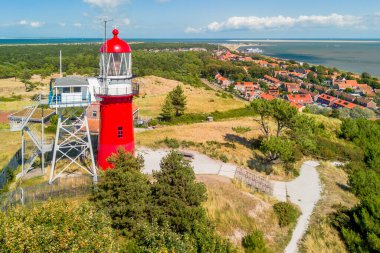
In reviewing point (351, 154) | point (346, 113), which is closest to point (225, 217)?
point (351, 154)

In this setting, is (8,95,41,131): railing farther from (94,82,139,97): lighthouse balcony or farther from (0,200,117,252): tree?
(0,200,117,252): tree

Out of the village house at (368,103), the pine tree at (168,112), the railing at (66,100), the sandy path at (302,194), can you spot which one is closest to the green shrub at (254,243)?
the sandy path at (302,194)

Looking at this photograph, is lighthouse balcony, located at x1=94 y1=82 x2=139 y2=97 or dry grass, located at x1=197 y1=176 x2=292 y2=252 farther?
lighthouse balcony, located at x1=94 y1=82 x2=139 y2=97

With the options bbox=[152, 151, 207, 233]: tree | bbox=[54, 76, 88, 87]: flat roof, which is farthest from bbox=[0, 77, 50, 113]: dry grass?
bbox=[152, 151, 207, 233]: tree

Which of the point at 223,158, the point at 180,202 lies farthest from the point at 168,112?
the point at 180,202

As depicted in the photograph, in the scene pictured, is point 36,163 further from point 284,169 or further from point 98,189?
point 284,169

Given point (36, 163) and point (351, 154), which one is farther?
point (351, 154)
